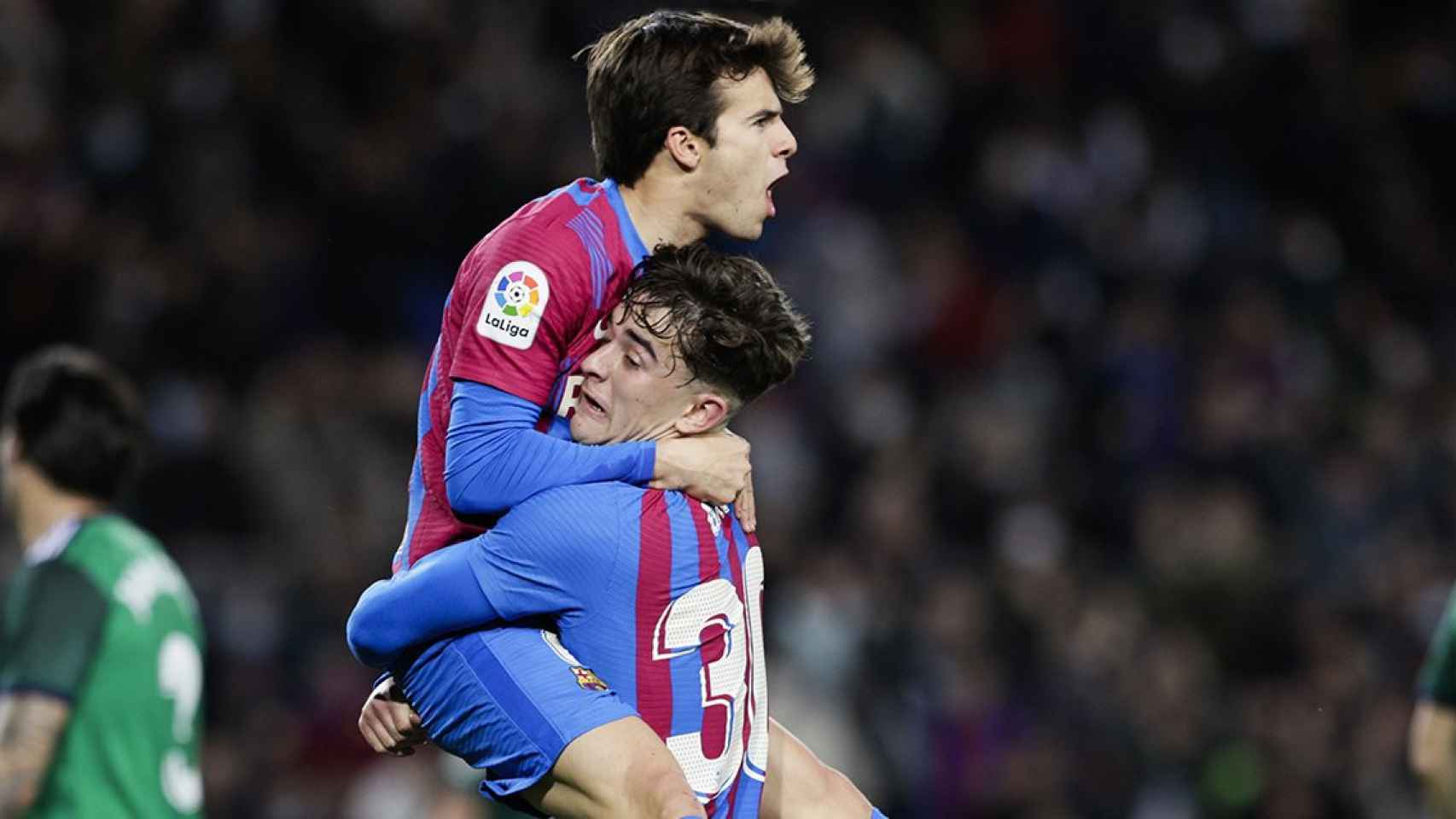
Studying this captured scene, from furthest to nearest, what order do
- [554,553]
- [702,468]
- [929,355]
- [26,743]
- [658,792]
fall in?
[929,355] → [26,743] → [702,468] → [554,553] → [658,792]

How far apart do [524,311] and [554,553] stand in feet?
1.45

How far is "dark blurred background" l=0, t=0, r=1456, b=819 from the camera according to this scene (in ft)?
30.1

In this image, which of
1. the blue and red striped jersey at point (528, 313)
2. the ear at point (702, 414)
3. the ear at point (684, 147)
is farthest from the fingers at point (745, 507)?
the ear at point (684, 147)

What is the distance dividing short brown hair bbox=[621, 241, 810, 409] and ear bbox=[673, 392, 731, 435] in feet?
0.08

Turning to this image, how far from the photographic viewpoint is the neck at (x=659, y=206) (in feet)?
13.4

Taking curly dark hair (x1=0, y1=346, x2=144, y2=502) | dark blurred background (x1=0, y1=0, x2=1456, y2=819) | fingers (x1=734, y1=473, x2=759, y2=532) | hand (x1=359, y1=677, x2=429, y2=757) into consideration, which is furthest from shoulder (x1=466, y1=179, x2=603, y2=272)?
dark blurred background (x1=0, y1=0, x2=1456, y2=819)

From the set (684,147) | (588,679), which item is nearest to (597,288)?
(684,147)

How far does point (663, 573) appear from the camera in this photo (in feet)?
12.3

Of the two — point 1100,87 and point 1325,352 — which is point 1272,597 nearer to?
point 1325,352

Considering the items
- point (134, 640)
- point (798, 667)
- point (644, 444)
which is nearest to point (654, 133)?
point (644, 444)

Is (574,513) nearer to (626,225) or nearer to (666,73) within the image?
(626,225)

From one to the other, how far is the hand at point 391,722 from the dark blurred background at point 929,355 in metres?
3.67

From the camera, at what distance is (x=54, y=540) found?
515cm

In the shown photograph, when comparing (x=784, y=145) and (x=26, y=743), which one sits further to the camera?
(x=26, y=743)
